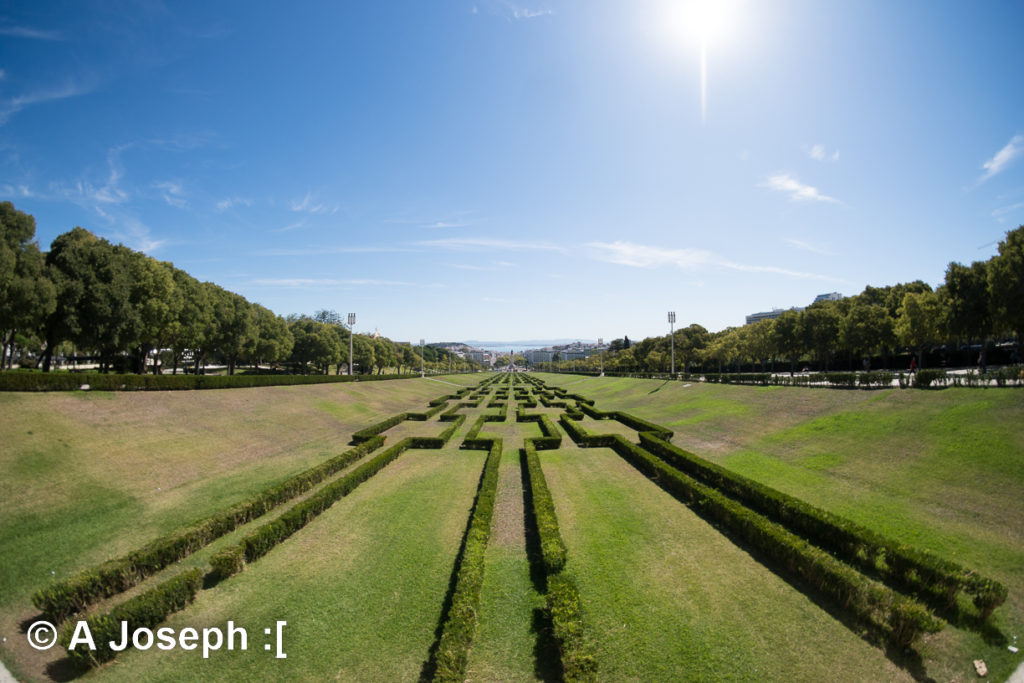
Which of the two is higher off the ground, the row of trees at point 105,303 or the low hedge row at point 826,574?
the row of trees at point 105,303

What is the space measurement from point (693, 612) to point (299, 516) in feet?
36.3

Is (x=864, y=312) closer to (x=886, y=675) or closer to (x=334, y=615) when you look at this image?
(x=886, y=675)

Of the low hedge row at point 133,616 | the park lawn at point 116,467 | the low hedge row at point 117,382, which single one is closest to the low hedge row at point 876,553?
the low hedge row at point 133,616

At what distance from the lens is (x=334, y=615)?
866 centimetres

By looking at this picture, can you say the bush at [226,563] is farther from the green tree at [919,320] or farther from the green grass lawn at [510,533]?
the green tree at [919,320]

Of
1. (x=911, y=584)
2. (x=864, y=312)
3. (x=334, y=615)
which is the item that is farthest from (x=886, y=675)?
(x=864, y=312)

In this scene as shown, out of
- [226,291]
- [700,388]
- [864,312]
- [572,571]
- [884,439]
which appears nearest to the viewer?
[572,571]

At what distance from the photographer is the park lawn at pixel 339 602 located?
24.1ft

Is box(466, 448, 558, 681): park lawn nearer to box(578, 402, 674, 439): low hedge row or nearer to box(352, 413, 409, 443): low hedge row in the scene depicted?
box(352, 413, 409, 443): low hedge row

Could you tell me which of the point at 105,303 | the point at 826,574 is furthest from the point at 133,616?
the point at 105,303

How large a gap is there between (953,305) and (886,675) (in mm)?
38533

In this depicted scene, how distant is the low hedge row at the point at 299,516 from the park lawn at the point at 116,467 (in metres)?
3.34

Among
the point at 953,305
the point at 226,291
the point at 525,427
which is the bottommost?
the point at 525,427

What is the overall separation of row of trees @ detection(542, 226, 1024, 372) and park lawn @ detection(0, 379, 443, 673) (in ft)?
142
